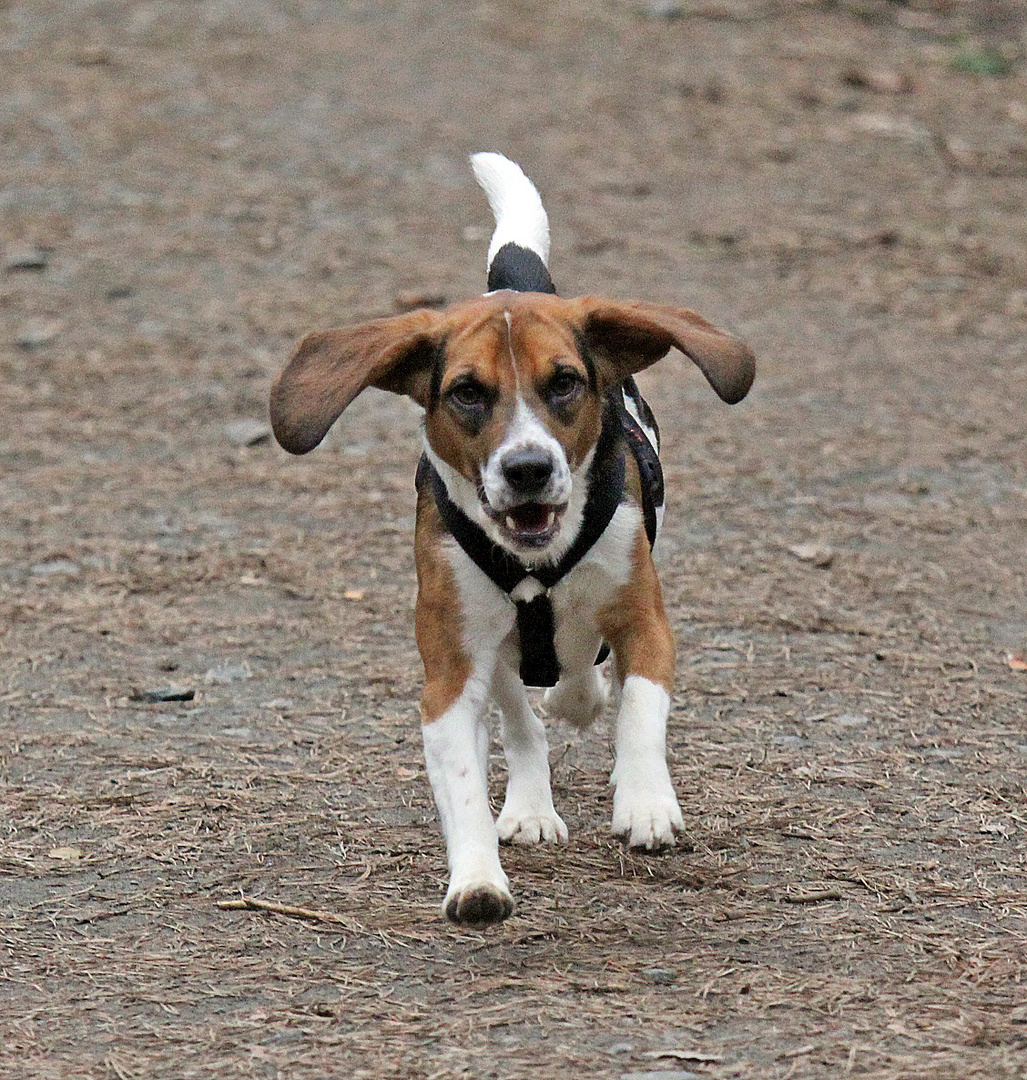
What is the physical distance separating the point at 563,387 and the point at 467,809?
0.92 meters

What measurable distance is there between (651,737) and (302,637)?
2.28 m

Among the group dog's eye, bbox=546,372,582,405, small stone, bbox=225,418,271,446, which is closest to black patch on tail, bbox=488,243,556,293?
dog's eye, bbox=546,372,582,405

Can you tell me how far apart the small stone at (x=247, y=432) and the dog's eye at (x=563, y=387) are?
14.3 feet

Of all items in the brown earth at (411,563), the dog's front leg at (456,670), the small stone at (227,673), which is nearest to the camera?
the brown earth at (411,563)

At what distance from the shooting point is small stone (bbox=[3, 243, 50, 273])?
10.6m

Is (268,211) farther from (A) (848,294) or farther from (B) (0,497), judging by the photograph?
(B) (0,497)

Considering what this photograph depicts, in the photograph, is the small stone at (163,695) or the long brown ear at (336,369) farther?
the small stone at (163,695)

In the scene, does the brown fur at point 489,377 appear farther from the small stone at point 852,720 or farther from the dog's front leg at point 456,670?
the small stone at point 852,720

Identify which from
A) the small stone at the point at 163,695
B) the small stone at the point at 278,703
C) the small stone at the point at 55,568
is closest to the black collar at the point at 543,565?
the small stone at the point at 278,703

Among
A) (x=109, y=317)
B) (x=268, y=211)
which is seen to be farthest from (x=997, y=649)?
(x=268, y=211)

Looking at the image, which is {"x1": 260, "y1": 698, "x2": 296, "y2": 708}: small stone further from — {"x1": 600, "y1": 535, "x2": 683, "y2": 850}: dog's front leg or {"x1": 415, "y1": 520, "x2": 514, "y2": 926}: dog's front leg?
{"x1": 600, "y1": 535, "x2": 683, "y2": 850}: dog's front leg

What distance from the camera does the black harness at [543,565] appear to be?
4027 mm

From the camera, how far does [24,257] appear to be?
10648 mm

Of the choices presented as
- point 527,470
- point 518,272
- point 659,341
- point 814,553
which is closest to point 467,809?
point 527,470
